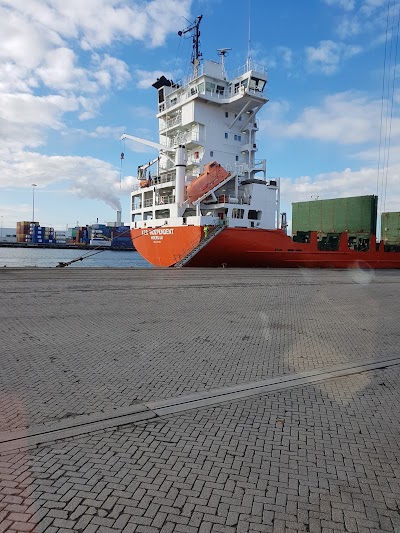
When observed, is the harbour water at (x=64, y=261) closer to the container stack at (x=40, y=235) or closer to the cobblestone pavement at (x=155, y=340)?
the cobblestone pavement at (x=155, y=340)

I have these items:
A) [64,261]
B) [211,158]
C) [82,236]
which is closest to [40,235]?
[82,236]

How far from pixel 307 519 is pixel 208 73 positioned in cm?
2947

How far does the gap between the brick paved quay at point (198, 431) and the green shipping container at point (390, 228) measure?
2901 centimetres

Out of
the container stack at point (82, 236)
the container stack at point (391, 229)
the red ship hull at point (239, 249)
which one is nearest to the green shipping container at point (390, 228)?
the container stack at point (391, 229)

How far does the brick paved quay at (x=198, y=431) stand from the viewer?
226 centimetres

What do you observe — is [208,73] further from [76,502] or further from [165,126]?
[76,502]

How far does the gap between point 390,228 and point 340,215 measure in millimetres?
5597

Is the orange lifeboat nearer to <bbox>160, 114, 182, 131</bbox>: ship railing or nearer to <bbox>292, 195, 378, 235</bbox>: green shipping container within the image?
<bbox>160, 114, 182, 131</bbox>: ship railing

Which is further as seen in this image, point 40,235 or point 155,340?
point 40,235

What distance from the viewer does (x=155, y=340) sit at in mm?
6137

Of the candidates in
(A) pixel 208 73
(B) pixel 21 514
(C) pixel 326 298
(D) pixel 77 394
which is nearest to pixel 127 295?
(C) pixel 326 298

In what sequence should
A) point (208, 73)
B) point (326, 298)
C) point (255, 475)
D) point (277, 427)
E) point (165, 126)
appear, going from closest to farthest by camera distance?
point (255, 475) < point (277, 427) < point (326, 298) < point (208, 73) < point (165, 126)

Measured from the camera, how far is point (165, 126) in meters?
30.2

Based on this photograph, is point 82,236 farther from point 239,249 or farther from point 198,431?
point 198,431
